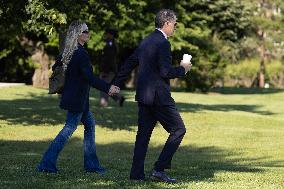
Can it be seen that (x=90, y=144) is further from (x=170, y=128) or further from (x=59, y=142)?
(x=170, y=128)

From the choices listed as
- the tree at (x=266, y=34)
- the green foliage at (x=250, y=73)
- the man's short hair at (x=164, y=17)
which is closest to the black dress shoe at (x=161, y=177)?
the man's short hair at (x=164, y=17)

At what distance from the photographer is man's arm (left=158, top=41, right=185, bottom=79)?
7.96 meters

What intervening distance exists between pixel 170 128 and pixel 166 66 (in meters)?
0.76

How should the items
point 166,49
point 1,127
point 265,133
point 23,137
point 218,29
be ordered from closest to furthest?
point 166,49 → point 23,137 → point 1,127 → point 265,133 → point 218,29

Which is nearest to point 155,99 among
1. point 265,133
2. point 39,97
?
point 265,133

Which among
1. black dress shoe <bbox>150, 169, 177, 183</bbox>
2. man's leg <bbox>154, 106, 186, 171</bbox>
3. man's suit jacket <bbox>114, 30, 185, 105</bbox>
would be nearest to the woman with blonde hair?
man's suit jacket <bbox>114, 30, 185, 105</bbox>

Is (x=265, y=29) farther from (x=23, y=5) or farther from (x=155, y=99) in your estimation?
Result: (x=155, y=99)

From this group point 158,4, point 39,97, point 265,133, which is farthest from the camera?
point 158,4

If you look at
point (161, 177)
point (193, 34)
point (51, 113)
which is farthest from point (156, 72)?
point (193, 34)

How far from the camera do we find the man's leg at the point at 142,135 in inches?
324

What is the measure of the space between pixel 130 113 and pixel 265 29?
44.0 metres

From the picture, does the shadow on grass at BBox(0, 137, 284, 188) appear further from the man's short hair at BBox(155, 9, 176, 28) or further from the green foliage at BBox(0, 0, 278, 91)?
the green foliage at BBox(0, 0, 278, 91)

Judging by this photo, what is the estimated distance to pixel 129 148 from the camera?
582 inches

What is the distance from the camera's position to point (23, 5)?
16.6 m
